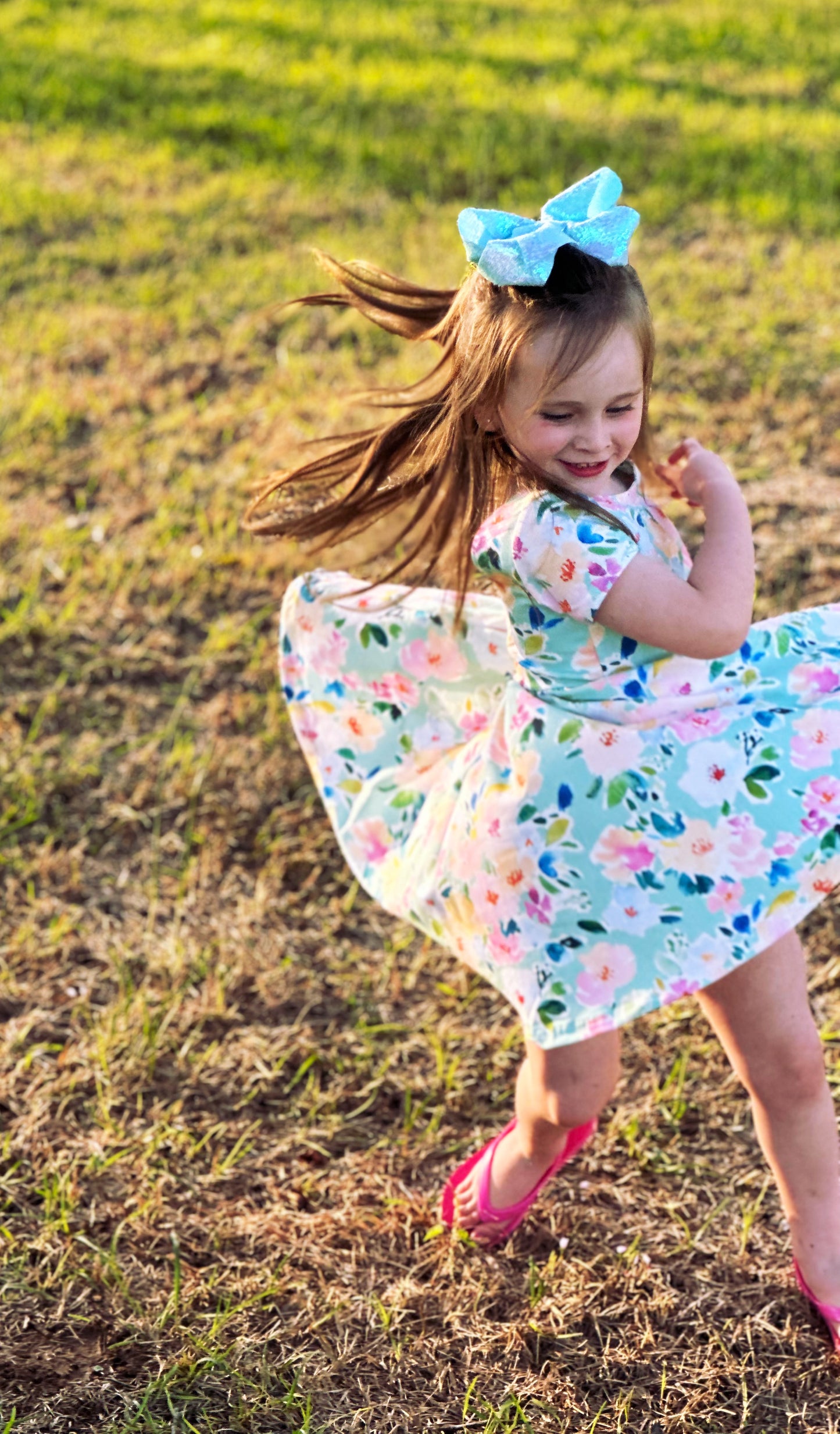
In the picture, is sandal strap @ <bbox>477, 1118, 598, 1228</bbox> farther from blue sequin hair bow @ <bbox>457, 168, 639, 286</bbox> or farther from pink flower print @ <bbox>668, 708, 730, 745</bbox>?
blue sequin hair bow @ <bbox>457, 168, 639, 286</bbox>

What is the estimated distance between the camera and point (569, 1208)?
2.31m

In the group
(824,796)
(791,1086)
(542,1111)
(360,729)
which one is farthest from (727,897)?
(360,729)

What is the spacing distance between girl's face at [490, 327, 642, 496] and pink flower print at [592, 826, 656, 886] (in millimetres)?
444

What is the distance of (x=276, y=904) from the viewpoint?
288 cm

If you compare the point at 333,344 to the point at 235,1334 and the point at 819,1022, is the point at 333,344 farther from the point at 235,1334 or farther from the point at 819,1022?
the point at 235,1334

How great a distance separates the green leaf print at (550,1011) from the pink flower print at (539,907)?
0.10 meters

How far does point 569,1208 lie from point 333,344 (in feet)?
Answer: 10.3

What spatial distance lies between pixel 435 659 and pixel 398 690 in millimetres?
80

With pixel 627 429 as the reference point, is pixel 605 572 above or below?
below

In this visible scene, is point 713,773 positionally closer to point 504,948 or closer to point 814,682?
point 814,682

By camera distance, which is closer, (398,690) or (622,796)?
(622,796)

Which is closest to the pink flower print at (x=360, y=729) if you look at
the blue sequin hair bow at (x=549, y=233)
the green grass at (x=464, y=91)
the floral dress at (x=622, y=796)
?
the floral dress at (x=622, y=796)

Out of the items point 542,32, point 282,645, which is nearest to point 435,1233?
point 282,645

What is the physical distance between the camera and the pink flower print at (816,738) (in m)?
1.92
